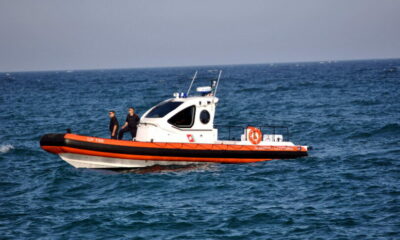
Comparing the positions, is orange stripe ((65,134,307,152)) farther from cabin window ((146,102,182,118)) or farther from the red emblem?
cabin window ((146,102,182,118))

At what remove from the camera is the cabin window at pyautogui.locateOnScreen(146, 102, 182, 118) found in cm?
1788

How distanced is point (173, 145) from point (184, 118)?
3.58 feet

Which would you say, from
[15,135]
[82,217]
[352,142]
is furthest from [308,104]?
[82,217]

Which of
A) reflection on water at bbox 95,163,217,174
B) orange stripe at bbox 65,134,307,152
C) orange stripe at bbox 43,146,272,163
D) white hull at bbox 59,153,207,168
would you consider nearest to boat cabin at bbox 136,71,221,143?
orange stripe at bbox 65,134,307,152

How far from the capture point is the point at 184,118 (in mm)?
17984

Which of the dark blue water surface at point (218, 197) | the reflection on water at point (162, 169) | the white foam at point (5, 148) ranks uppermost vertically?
the reflection on water at point (162, 169)

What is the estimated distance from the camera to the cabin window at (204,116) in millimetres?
18188

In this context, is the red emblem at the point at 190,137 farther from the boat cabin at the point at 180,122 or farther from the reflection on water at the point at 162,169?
the reflection on water at the point at 162,169

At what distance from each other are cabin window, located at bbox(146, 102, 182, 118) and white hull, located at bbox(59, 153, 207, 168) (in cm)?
153

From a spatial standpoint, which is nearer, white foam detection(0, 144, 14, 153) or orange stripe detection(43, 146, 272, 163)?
orange stripe detection(43, 146, 272, 163)

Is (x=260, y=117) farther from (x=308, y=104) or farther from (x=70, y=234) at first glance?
(x=70, y=234)

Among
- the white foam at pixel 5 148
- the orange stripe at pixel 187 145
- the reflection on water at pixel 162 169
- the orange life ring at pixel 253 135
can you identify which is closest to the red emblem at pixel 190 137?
the orange stripe at pixel 187 145

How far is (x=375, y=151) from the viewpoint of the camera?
20.5 m

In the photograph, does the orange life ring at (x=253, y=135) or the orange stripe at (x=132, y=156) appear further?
the orange life ring at (x=253, y=135)
